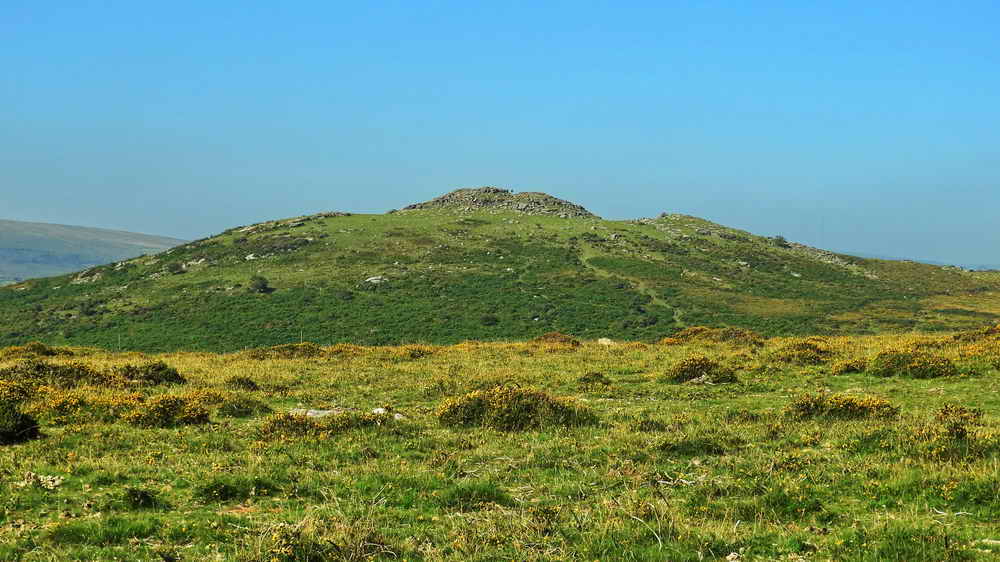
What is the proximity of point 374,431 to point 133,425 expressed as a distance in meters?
5.91

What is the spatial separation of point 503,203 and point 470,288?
7293 cm

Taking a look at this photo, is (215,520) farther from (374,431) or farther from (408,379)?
(408,379)

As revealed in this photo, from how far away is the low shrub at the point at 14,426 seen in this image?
13.0 meters

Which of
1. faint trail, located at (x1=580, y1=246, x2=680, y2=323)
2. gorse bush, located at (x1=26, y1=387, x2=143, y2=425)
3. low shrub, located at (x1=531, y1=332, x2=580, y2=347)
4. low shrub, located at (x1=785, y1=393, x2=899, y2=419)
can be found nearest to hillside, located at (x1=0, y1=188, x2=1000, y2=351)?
faint trail, located at (x1=580, y1=246, x2=680, y2=323)

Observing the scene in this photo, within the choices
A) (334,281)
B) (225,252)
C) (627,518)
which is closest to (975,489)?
(627,518)

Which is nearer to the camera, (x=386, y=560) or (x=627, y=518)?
(x=386, y=560)

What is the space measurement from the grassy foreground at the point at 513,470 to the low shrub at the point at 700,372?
257mm

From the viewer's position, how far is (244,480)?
418 inches

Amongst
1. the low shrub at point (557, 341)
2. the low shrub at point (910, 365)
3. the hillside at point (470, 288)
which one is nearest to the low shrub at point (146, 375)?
the low shrub at point (557, 341)

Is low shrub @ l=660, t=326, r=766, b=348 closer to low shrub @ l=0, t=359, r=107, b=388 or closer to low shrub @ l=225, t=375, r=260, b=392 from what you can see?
low shrub @ l=225, t=375, r=260, b=392

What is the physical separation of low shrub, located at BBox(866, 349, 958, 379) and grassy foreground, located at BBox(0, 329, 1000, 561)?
90 mm

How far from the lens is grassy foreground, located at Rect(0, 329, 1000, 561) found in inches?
308

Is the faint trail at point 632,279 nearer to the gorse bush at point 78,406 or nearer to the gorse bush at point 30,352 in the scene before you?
the gorse bush at point 30,352

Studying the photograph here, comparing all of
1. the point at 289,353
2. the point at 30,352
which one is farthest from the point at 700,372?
the point at 30,352
